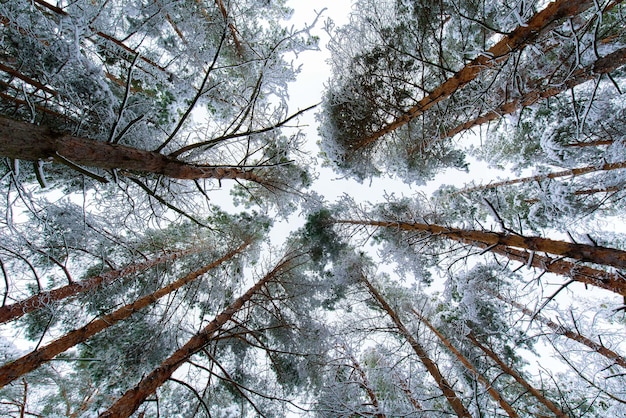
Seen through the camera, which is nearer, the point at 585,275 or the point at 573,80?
the point at 573,80

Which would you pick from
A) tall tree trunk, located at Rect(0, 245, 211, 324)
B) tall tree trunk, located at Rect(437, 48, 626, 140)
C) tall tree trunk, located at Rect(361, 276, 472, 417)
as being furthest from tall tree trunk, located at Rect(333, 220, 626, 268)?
tall tree trunk, located at Rect(0, 245, 211, 324)

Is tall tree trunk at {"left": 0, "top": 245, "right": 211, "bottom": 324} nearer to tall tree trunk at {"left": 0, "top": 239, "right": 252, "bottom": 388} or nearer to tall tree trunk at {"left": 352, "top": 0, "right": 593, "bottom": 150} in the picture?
tall tree trunk at {"left": 0, "top": 239, "right": 252, "bottom": 388}

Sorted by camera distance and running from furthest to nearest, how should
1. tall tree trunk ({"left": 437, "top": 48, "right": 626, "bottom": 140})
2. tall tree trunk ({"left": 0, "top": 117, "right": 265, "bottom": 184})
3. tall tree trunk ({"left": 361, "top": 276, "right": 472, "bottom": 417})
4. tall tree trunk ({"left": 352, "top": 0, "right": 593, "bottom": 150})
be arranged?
1. tall tree trunk ({"left": 361, "top": 276, "right": 472, "bottom": 417})
2. tall tree trunk ({"left": 437, "top": 48, "right": 626, "bottom": 140})
3. tall tree trunk ({"left": 352, "top": 0, "right": 593, "bottom": 150})
4. tall tree trunk ({"left": 0, "top": 117, "right": 265, "bottom": 184})

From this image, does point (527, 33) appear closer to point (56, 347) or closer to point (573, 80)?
point (573, 80)

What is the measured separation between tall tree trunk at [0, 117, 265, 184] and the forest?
2 cm

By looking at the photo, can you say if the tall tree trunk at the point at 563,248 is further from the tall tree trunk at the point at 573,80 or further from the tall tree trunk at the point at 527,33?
the tall tree trunk at the point at 527,33

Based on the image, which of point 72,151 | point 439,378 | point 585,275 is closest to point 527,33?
point 585,275

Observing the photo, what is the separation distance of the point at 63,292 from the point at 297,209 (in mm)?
6119

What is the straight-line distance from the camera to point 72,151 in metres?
2.26

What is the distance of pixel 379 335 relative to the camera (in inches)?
376

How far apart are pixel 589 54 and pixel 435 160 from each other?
4.10 meters

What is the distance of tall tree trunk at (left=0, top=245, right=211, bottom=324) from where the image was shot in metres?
4.58

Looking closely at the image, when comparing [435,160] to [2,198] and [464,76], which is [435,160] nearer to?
[464,76]

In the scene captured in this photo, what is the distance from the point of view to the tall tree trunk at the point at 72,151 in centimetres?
199
